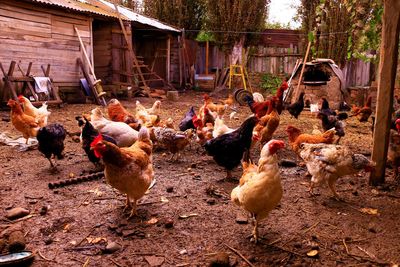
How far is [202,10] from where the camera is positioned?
21359 mm

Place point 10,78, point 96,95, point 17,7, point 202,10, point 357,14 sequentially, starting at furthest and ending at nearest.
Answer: point 202,10 → point 96,95 → point 17,7 → point 10,78 → point 357,14

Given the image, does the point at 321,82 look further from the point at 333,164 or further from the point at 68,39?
the point at 68,39

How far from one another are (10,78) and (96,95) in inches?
124

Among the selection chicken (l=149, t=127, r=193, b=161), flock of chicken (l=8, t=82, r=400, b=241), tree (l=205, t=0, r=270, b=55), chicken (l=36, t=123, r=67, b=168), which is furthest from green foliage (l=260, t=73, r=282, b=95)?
chicken (l=36, t=123, r=67, b=168)

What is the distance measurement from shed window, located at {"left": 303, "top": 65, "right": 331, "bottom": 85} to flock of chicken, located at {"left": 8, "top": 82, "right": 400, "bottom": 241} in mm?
5311

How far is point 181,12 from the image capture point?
20938 millimetres

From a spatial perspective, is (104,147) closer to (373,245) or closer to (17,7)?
(373,245)

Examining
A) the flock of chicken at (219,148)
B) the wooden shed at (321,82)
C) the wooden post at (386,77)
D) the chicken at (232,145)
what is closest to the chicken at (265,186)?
the flock of chicken at (219,148)

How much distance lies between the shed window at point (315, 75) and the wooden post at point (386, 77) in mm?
8775

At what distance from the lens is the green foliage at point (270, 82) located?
19.0 metres

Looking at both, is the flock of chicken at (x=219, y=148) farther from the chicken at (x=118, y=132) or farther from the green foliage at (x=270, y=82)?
the green foliage at (x=270, y=82)

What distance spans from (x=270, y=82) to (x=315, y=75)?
6032 millimetres

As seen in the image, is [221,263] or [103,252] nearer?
[221,263]

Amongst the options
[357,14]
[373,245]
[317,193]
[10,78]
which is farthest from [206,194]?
[10,78]
